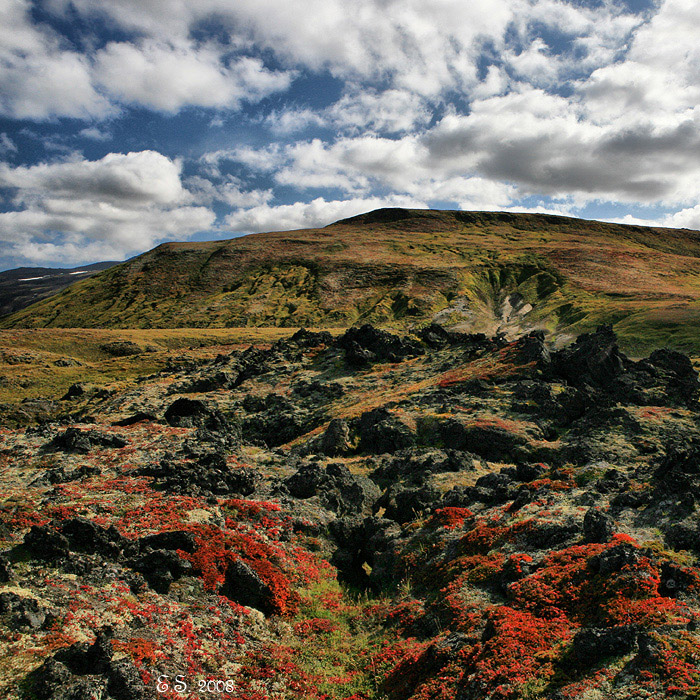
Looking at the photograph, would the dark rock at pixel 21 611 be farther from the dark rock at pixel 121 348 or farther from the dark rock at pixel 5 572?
the dark rock at pixel 121 348

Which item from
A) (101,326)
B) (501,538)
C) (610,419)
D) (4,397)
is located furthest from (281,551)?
(101,326)

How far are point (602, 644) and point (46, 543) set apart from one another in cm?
1863

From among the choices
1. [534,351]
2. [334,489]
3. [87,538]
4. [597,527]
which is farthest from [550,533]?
[534,351]

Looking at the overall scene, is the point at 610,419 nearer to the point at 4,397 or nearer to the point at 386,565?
the point at 386,565

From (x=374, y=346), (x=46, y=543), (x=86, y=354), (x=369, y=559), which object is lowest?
(x=369, y=559)

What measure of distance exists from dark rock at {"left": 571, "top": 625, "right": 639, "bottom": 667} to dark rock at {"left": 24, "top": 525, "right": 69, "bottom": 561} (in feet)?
57.0

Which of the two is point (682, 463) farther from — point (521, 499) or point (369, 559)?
point (369, 559)

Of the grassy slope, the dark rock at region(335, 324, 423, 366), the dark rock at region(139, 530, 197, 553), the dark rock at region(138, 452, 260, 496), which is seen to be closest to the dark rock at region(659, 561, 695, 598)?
the dark rock at region(139, 530, 197, 553)

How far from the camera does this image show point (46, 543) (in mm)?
16453

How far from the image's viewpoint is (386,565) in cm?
2223

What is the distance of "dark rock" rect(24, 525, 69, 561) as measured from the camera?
16359 mm

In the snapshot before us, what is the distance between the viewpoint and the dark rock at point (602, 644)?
12.1 metres

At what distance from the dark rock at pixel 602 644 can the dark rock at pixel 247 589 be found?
11.3 meters

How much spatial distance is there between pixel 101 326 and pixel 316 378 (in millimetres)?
139123
